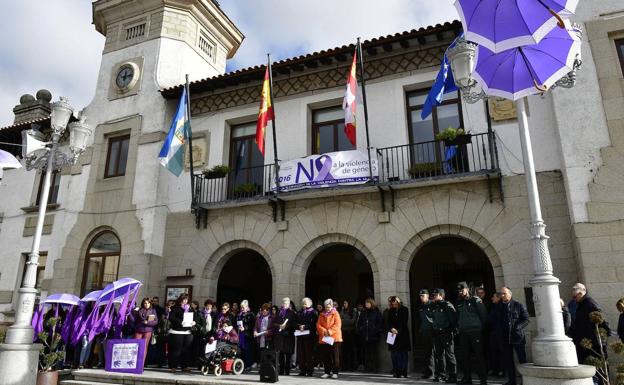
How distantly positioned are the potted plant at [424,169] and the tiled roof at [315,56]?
3.23 metres

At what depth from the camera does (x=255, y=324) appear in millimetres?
9984

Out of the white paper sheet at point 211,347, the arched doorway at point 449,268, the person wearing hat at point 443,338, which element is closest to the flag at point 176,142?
the white paper sheet at point 211,347

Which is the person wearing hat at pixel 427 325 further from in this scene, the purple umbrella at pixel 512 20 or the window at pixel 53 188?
the window at pixel 53 188

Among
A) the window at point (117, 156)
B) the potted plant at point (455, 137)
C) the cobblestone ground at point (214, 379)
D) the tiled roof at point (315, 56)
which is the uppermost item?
the tiled roof at point (315, 56)

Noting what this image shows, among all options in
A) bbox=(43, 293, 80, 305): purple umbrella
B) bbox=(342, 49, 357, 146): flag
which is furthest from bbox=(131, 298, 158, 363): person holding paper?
bbox=(342, 49, 357, 146): flag

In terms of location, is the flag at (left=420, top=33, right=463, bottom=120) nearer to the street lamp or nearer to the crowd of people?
the street lamp

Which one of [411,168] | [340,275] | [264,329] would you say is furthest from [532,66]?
[340,275]

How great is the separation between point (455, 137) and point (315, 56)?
4.41 metres

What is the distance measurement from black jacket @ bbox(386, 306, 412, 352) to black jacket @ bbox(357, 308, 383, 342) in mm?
310

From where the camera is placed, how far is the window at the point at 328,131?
12484 millimetres

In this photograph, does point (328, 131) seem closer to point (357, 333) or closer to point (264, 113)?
point (264, 113)

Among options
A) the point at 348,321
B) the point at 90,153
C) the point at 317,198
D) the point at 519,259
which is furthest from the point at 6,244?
the point at 519,259

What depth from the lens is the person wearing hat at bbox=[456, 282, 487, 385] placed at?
7902mm

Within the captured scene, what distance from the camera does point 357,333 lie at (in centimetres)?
973
